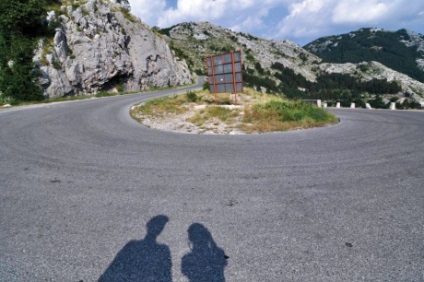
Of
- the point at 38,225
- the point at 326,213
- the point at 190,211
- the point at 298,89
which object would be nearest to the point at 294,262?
the point at 326,213

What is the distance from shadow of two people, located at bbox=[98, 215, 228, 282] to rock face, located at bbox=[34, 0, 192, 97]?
30980 mm

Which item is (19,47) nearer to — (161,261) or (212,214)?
(212,214)

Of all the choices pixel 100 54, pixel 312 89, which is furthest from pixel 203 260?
pixel 312 89

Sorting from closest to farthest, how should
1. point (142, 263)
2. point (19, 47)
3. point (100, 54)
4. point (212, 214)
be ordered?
point (142, 263) < point (212, 214) < point (19, 47) < point (100, 54)

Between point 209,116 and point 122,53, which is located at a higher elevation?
point 122,53

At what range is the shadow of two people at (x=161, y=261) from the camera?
3139 millimetres

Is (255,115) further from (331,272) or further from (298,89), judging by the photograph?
(298,89)

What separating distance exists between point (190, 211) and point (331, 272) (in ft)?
7.41

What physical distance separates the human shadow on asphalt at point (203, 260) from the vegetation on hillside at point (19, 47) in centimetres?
2739

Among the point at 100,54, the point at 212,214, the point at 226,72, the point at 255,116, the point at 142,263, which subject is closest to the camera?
the point at 142,263

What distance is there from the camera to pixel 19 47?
27562 millimetres

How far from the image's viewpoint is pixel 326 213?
4.49 meters

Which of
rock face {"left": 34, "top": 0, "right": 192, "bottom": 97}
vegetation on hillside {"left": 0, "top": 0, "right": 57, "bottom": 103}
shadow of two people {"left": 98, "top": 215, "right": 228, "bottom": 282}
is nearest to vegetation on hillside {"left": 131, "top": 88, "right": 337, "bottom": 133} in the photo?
shadow of two people {"left": 98, "top": 215, "right": 228, "bottom": 282}

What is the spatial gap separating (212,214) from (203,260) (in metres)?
1.13
